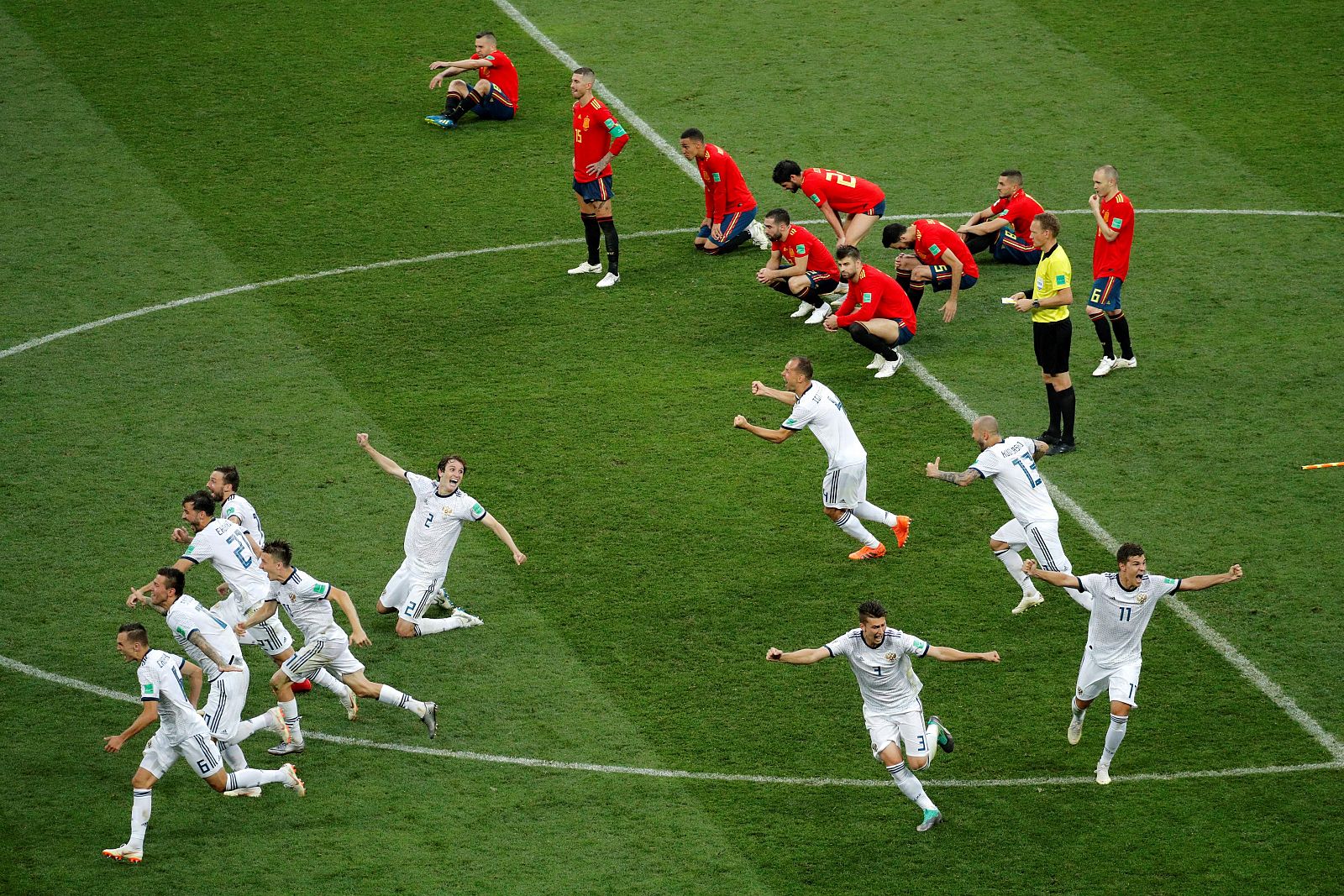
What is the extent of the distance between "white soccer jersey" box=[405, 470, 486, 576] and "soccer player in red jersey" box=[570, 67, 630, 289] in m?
6.37

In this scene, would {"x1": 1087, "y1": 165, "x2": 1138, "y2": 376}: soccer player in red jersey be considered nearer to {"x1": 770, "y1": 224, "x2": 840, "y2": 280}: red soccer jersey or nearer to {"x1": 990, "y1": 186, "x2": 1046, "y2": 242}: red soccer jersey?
{"x1": 990, "y1": 186, "x2": 1046, "y2": 242}: red soccer jersey

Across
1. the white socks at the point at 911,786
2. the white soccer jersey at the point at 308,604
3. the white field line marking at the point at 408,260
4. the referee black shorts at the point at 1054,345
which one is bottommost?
the white field line marking at the point at 408,260

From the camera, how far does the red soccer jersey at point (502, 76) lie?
77.5ft

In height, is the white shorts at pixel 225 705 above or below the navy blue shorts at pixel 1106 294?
below

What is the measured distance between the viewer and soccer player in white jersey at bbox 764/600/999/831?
11.4m

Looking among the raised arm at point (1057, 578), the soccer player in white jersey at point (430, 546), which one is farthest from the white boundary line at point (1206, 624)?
the soccer player in white jersey at point (430, 546)

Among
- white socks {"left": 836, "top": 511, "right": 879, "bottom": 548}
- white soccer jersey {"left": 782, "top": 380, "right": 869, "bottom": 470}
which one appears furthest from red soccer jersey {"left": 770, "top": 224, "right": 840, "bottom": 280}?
white socks {"left": 836, "top": 511, "right": 879, "bottom": 548}

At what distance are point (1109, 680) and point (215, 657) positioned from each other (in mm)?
6644

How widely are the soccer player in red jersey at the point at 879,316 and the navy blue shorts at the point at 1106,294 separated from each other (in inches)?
77.6

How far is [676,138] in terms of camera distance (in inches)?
922

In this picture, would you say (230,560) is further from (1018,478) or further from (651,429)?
(1018,478)

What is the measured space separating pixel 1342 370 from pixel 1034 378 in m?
3.27

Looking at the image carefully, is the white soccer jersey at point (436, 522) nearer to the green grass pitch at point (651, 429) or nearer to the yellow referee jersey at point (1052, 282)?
the green grass pitch at point (651, 429)

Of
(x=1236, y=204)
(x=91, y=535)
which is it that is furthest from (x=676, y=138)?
(x=91, y=535)
